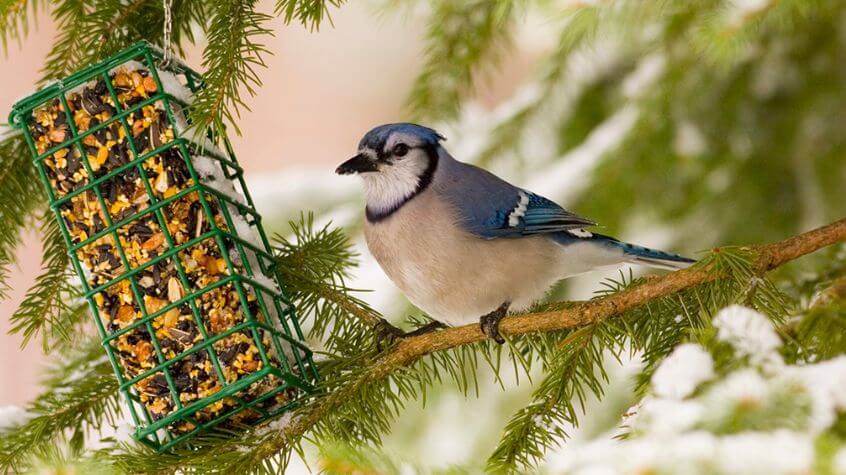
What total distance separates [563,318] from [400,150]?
845mm

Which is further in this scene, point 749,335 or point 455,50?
point 455,50

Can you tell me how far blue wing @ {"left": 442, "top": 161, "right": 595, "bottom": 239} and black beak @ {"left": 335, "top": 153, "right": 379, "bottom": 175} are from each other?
0.20 m

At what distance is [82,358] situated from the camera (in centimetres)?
236

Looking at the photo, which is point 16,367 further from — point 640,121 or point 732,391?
point 732,391

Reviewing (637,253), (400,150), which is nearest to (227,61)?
(400,150)

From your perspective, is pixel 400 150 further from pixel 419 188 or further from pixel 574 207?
pixel 574 207

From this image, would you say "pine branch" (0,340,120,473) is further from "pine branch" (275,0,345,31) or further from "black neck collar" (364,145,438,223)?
"pine branch" (275,0,345,31)

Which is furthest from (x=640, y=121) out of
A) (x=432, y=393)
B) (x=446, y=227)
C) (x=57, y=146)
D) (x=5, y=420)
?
(x=5, y=420)

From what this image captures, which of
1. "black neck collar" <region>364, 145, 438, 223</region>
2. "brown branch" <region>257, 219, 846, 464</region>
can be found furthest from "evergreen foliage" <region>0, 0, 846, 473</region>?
"black neck collar" <region>364, 145, 438, 223</region>

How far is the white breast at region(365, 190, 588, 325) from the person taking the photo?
229cm

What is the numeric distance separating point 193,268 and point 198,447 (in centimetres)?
37

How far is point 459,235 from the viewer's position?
7.69ft

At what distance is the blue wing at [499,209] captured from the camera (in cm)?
240

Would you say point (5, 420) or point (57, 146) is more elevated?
point (57, 146)
